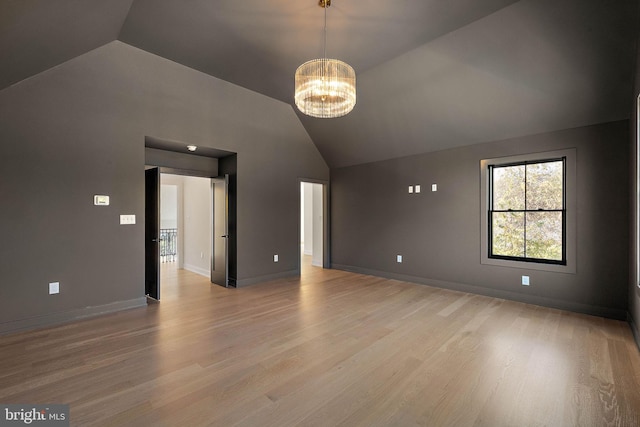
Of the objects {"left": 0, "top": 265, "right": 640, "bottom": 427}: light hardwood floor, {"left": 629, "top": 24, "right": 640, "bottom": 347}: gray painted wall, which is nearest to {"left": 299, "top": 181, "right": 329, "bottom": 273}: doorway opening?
{"left": 0, "top": 265, "right": 640, "bottom": 427}: light hardwood floor

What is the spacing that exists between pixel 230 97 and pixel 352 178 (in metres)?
3.00

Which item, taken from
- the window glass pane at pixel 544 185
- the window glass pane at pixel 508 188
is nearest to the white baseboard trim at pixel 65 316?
the window glass pane at pixel 508 188

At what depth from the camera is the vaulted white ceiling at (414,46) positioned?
105 inches

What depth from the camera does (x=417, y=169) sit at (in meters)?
5.31

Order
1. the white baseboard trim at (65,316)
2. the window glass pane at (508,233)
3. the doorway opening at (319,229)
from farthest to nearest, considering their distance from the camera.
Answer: the doorway opening at (319,229) < the window glass pane at (508,233) < the white baseboard trim at (65,316)

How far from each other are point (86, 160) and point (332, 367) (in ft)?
12.2

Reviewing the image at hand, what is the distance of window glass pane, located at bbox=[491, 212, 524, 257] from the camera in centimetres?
426

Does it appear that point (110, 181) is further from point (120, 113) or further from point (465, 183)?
point (465, 183)

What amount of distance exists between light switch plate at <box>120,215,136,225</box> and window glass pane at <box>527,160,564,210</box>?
5.58 metres

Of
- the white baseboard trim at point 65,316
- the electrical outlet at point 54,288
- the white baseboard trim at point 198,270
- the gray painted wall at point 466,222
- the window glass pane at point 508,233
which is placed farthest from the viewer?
the white baseboard trim at point 198,270

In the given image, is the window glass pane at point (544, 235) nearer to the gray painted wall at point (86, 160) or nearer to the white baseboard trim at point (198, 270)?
the gray painted wall at point (86, 160)

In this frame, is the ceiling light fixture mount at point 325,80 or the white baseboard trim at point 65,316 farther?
the white baseboard trim at point 65,316

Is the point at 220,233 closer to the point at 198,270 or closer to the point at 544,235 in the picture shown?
the point at 198,270

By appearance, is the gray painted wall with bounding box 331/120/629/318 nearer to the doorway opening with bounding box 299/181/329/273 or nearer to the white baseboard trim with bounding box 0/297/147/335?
the doorway opening with bounding box 299/181/329/273
